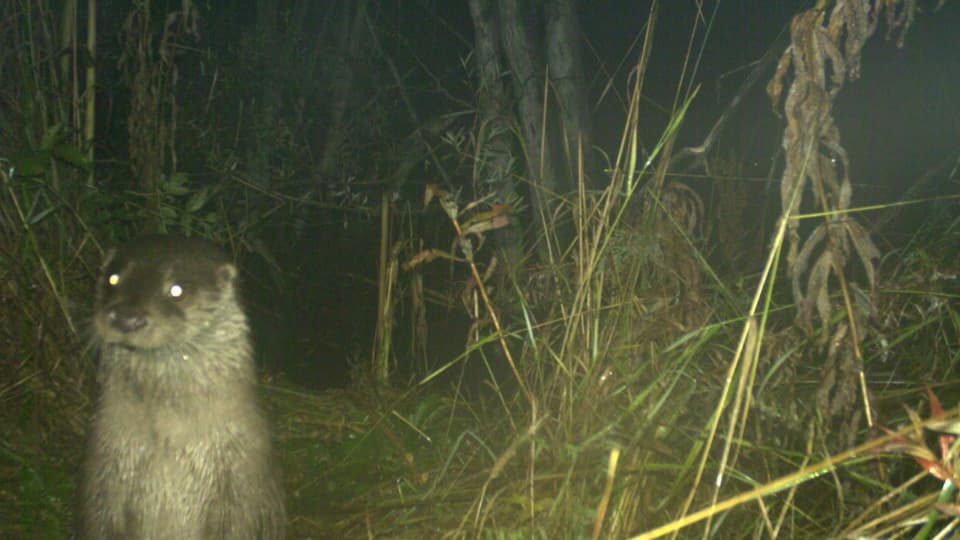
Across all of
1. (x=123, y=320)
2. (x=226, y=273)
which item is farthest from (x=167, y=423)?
(x=226, y=273)

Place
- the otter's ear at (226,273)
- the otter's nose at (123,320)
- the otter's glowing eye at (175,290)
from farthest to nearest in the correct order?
the otter's ear at (226,273) < the otter's glowing eye at (175,290) < the otter's nose at (123,320)

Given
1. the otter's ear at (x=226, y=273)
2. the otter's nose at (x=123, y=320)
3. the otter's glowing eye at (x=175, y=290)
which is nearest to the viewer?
the otter's nose at (x=123, y=320)

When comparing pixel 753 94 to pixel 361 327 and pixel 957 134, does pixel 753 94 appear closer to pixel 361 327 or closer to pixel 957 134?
pixel 957 134

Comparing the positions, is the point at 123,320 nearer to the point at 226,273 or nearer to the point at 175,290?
the point at 175,290

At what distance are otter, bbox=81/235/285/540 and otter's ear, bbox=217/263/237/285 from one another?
6 cm

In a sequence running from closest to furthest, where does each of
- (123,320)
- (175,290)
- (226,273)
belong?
(123,320)
(175,290)
(226,273)

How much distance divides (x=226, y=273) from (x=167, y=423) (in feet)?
1.38

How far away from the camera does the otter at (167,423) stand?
2.77 metres

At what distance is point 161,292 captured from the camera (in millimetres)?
2797

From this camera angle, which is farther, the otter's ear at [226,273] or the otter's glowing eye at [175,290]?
the otter's ear at [226,273]

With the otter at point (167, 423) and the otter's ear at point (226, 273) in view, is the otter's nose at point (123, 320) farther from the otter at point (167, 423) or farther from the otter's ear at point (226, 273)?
the otter's ear at point (226, 273)

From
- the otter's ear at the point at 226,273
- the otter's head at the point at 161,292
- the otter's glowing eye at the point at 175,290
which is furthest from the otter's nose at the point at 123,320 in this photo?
the otter's ear at the point at 226,273

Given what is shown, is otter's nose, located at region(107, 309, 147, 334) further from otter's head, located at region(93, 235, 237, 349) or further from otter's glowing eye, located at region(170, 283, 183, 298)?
otter's glowing eye, located at region(170, 283, 183, 298)

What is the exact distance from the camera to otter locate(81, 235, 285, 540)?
2770 millimetres
